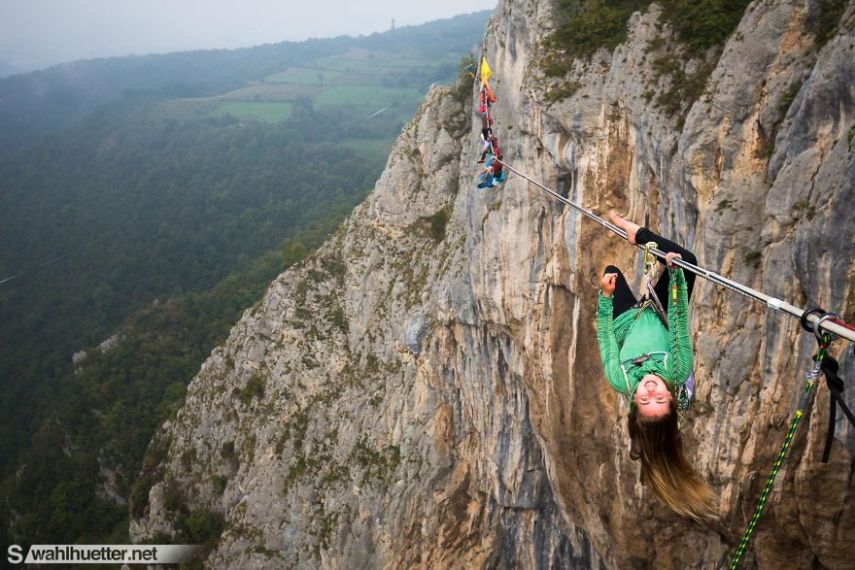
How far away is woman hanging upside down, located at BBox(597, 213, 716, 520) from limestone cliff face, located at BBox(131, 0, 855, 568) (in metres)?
4.72

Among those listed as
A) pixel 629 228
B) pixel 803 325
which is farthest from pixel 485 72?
pixel 803 325

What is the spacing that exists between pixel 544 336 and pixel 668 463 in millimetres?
14592

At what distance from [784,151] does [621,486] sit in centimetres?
984

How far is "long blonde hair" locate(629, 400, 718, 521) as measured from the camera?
4383 millimetres

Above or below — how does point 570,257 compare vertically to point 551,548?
above

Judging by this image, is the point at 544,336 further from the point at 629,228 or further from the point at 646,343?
the point at 646,343

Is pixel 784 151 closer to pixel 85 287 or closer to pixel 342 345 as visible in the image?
pixel 342 345

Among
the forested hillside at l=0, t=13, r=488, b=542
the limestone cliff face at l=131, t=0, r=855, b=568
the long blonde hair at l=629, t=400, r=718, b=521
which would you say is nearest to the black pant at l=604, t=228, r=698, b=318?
the long blonde hair at l=629, t=400, r=718, b=521

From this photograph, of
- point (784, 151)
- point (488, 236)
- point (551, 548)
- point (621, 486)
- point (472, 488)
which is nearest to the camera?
point (784, 151)

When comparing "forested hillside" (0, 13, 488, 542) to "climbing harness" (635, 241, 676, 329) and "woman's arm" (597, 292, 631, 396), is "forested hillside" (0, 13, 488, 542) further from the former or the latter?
"climbing harness" (635, 241, 676, 329)

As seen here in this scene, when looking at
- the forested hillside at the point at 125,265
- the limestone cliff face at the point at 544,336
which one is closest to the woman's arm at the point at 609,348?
the limestone cliff face at the point at 544,336

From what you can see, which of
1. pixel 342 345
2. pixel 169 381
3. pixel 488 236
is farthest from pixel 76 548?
pixel 488 236

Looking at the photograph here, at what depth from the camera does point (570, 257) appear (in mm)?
16984

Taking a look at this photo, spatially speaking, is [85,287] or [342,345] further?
[85,287]
